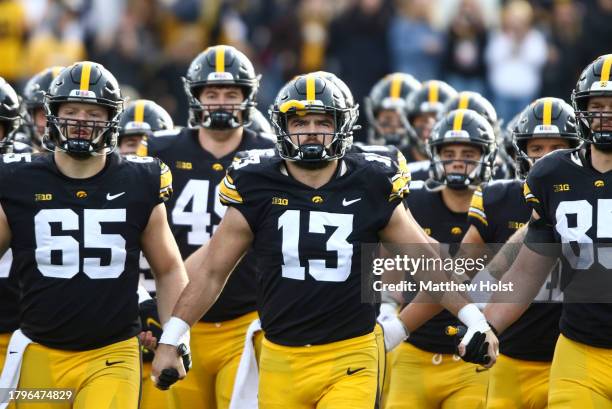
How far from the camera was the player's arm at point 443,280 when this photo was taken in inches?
237

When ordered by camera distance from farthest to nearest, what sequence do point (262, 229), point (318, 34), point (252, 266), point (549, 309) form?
point (318, 34) → point (252, 266) → point (549, 309) → point (262, 229)

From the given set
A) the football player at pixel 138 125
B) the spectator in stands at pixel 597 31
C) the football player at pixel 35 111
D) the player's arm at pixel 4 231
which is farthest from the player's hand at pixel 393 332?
the spectator in stands at pixel 597 31

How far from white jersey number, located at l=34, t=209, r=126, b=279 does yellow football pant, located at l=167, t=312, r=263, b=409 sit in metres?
1.50

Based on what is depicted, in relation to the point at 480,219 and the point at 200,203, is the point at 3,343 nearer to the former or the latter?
the point at 200,203

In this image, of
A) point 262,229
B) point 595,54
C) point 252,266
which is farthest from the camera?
point 595,54

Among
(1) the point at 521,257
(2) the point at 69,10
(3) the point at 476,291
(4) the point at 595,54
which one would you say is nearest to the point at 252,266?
(3) the point at 476,291

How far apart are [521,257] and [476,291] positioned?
0.75m

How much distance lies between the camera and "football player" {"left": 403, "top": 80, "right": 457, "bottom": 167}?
31.4 feet

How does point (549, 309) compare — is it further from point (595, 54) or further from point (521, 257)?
point (595, 54)

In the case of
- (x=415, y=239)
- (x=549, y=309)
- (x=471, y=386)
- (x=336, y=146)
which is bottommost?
(x=471, y=386)

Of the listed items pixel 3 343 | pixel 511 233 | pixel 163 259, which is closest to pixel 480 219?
pixel 511 233

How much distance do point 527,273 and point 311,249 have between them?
0.99 m

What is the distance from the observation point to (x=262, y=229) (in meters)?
6.11

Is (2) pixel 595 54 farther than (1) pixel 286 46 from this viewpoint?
No
